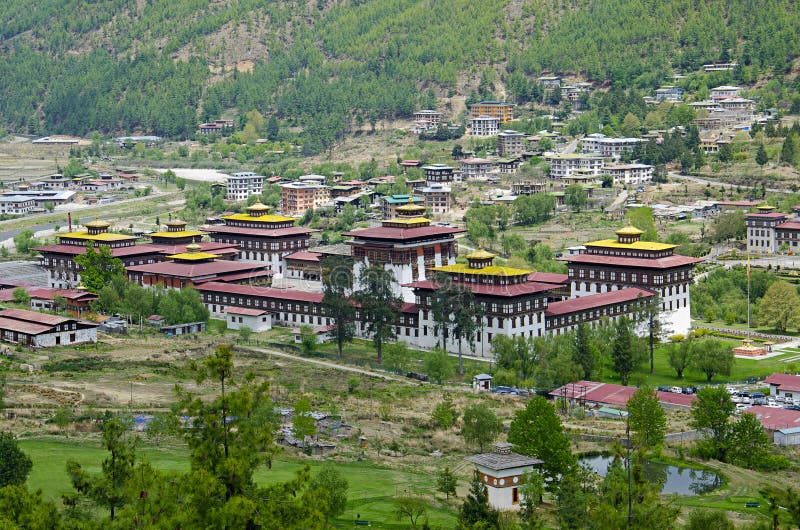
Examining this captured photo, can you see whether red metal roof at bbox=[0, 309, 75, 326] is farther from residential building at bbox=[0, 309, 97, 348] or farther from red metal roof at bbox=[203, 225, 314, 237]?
red metal roof at bbox=[203, 225, 314, 237]

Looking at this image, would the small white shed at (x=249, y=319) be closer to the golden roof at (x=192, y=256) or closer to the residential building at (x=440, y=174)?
the golden roof at (x=192, y=256)

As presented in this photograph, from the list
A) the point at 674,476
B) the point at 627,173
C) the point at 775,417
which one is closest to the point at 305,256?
the point at 627,173

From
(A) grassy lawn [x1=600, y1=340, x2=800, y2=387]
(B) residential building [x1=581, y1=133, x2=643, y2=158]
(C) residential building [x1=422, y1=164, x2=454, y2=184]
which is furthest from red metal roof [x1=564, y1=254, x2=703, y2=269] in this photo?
(B) residential building [x1=581, y1=133, x2=643, y2=158]

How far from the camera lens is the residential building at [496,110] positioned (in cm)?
17988

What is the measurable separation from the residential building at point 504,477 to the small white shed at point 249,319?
137ft

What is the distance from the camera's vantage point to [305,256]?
109 meters

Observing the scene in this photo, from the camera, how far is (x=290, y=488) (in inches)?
1308

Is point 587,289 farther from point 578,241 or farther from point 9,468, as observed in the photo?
point 9,468

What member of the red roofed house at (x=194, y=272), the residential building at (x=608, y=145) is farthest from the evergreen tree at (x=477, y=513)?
the residential building at (x=608, y=145)

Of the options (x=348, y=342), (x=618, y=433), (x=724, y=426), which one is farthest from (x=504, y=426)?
(x=348, y=342)

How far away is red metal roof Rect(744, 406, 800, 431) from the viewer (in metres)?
63.5

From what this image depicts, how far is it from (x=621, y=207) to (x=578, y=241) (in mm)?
11448

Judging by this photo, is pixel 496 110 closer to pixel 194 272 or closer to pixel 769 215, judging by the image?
pixel 769 215

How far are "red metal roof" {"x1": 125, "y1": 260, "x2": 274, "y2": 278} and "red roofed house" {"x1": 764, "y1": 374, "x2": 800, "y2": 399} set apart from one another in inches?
1768
